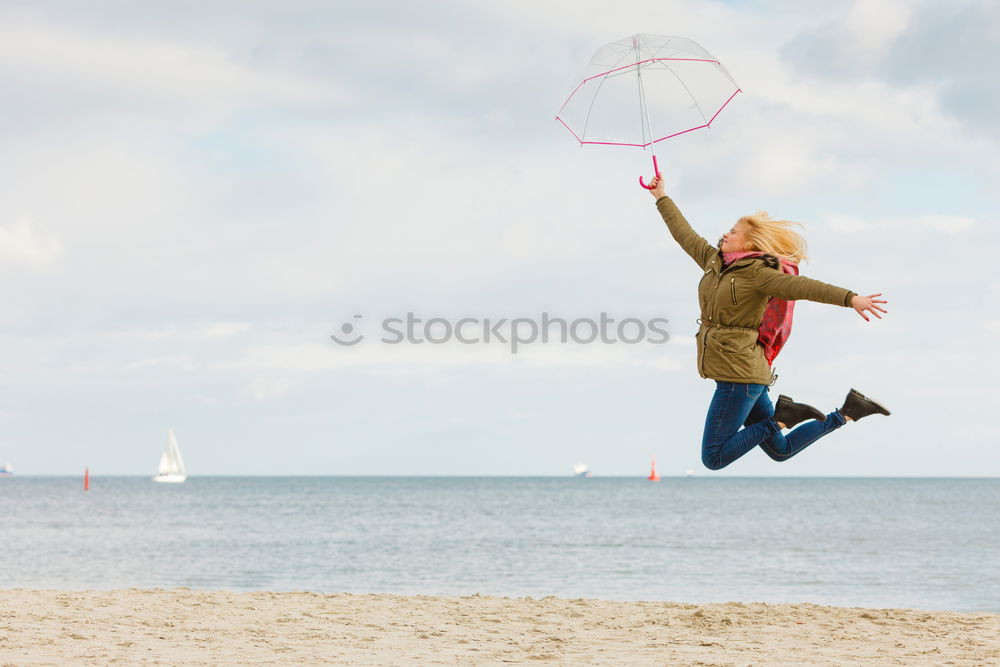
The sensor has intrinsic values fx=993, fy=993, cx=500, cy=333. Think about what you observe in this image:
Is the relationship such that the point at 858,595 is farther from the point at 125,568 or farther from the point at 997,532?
the point at 997,532

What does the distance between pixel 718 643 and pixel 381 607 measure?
12.5 ft

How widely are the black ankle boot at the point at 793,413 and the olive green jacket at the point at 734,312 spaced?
446 millimetres

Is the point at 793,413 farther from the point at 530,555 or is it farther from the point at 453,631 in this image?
the point at 530,555

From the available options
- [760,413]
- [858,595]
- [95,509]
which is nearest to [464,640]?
[760,413]

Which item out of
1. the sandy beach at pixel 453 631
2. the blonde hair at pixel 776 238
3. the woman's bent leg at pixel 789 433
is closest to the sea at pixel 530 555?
the sandy beach at pixel 453 631

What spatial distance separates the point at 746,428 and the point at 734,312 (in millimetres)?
909

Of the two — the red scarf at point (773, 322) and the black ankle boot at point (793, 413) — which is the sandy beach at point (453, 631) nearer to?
the black ankle boot at point (793, 413)

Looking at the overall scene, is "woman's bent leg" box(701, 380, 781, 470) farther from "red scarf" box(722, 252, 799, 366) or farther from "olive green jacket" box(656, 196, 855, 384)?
"red scarf" box(722, 252, 799, 366)

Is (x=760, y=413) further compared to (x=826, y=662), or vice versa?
(x=826, y=662)

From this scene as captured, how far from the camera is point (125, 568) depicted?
2262 cm

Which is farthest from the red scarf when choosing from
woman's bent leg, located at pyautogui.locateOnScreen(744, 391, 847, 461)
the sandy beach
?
the sandy beach

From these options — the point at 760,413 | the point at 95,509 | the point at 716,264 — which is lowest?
the point at 95,509

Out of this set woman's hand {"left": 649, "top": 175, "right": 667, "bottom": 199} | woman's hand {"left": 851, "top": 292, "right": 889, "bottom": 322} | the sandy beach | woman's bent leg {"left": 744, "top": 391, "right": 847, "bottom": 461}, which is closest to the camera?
woman's hand {"left": 851, "top": 292, "right": 889, "bottom": 322}

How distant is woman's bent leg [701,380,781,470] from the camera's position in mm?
6577
